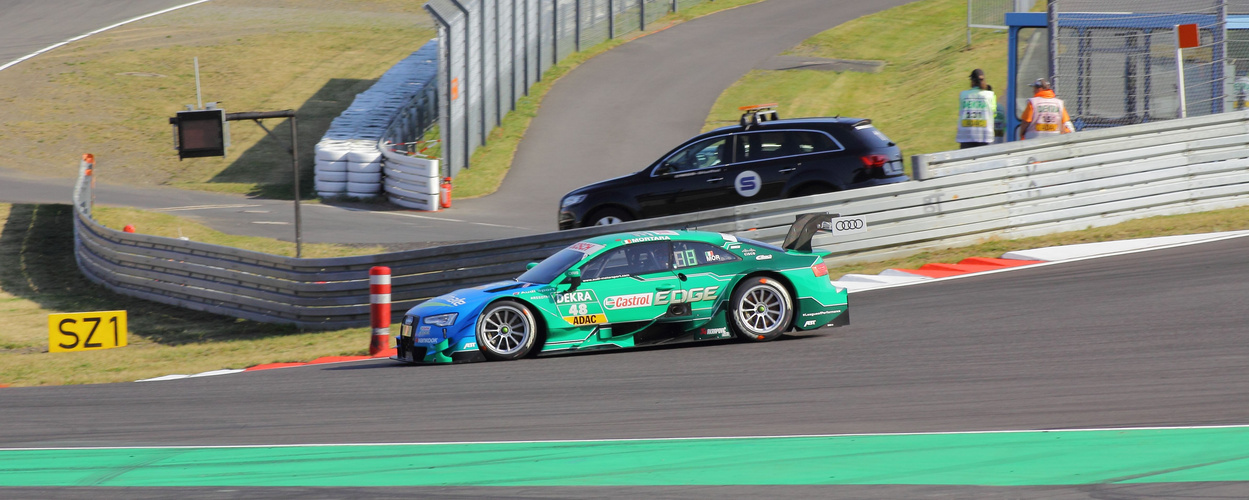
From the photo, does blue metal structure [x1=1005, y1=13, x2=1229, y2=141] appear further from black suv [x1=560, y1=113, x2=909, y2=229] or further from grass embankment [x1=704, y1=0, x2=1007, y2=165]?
grass embankment [x1=704, y1=0, x2=1007, y2=165]

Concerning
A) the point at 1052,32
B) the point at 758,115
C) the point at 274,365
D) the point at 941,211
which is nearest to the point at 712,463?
the point at 274,365

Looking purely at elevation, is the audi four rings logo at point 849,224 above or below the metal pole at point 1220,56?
below

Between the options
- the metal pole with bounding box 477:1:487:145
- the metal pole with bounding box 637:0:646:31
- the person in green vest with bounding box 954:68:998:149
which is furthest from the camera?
the metal pole with bounding box 637:0:646:31

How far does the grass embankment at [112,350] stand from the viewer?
12.9 m

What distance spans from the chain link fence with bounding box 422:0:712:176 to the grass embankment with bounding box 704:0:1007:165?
551 centimetres

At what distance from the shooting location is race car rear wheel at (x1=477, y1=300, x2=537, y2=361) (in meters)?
10.6

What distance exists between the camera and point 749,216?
545 inches

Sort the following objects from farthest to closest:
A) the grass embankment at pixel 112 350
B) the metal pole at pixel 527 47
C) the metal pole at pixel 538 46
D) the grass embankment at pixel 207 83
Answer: the metal pole at pixel 538 46, the grass embankment at pixel 207 83, the metal pole at pixel 527 47, the grass embankment at pixel 112 350

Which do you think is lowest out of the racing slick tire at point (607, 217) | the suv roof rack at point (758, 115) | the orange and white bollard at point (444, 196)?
the racing slick tire at point (607, 217)

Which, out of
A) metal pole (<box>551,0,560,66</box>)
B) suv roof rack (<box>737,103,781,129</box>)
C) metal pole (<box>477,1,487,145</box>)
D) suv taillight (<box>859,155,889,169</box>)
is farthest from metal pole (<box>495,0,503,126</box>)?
suv taillight (<box>859,155,889,169</box>)

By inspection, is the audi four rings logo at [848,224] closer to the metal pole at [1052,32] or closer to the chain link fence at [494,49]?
the metal pole at [1052,32]

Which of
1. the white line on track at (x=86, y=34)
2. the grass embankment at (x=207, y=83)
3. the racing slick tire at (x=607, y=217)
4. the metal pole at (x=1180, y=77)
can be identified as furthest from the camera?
the white line on track at (x=86, y=34)

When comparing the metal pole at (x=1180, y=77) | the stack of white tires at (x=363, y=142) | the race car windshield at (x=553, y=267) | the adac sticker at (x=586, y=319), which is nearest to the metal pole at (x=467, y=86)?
the stack of white tires at (x=363, y=142)

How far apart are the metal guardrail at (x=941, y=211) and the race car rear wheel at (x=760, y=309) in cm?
278
